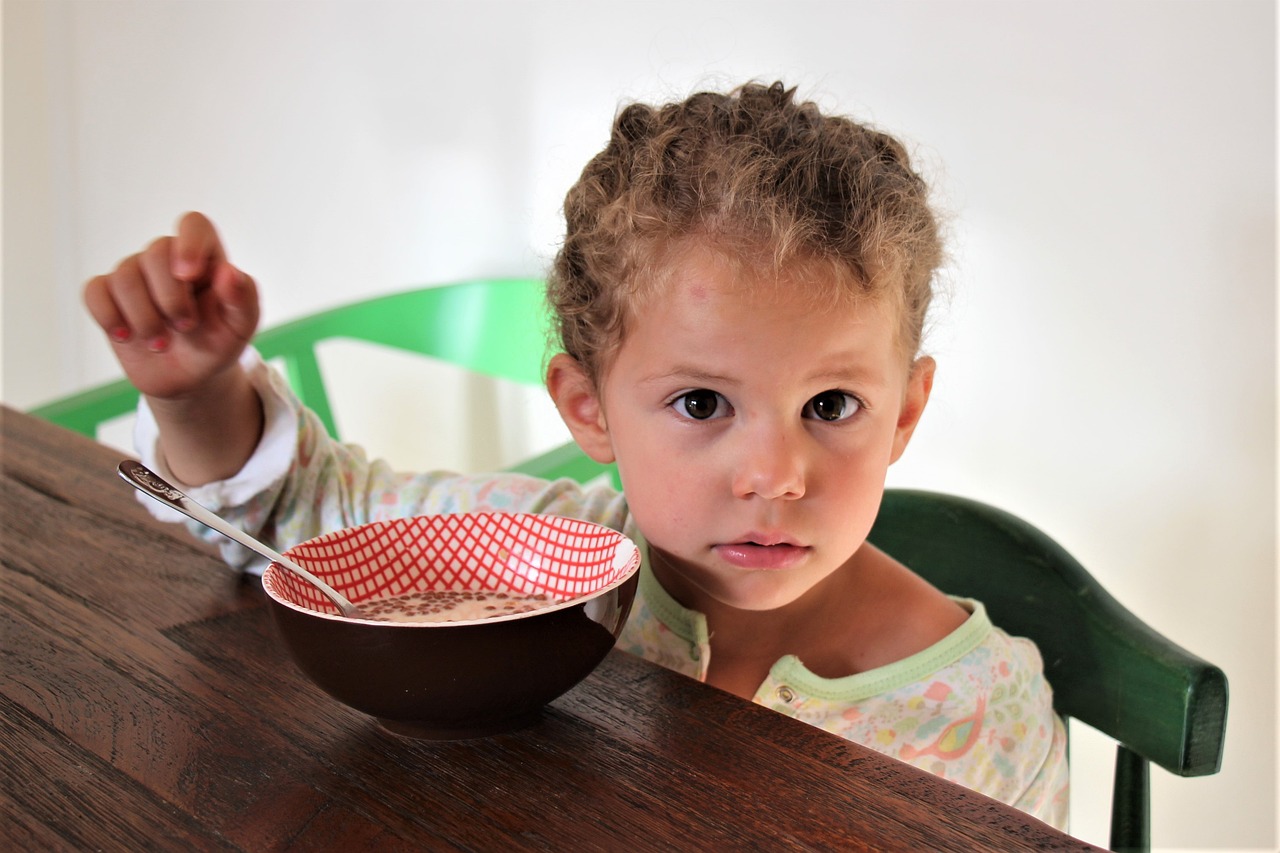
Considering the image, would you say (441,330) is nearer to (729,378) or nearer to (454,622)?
(729,378)

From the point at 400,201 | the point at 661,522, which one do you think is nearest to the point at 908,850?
the point at 661,522

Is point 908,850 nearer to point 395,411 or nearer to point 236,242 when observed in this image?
point 395,411

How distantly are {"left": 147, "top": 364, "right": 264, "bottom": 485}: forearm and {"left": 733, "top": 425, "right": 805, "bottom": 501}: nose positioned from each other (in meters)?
0.39

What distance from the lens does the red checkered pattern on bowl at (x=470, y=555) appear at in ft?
2.17

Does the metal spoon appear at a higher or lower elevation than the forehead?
lower

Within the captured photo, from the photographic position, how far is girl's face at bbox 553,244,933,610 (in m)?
0.77

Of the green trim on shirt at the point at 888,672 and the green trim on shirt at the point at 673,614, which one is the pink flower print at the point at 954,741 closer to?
the green trim on shirt at the point at 888,672

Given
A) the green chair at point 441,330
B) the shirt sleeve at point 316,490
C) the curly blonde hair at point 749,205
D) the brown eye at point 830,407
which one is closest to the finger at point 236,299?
the shirt sleeve at point 316,490

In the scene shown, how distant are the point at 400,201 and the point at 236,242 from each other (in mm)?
657

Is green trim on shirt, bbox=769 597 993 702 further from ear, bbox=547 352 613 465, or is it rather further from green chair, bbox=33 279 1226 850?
ear, bbox=547 352 613 465

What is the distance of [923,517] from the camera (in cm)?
100

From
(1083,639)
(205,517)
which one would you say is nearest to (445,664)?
(205,517)

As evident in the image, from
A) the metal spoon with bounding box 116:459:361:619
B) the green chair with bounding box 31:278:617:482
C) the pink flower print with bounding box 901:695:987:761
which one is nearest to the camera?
the metal spoon with bounding box 116:459:361:619

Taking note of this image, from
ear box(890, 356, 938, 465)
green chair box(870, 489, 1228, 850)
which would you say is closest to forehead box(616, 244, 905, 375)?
ear box(890, 356, 938, 465)
